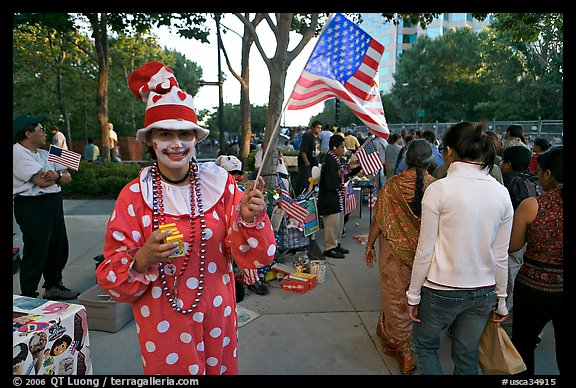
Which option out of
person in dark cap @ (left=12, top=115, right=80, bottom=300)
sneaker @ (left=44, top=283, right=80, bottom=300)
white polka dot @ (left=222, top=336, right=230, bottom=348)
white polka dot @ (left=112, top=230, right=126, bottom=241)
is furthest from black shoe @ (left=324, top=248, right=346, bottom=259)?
white polka dot @ (left=112, top=230, right=126, bottom=241)

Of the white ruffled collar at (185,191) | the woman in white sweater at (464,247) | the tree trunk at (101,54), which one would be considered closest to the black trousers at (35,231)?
the white ruffled collar at (185,191)

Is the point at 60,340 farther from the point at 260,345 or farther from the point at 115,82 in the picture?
the point at 115,82

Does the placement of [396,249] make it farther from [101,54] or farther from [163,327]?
[101,54]

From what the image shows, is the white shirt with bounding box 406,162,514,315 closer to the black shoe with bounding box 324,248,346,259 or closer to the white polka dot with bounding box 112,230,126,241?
the white polka dot with bounding box 112,230,126,241

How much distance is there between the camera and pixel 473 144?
2.36 meters

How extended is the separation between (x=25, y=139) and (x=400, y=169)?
587 centimetres

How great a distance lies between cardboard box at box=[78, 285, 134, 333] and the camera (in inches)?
154

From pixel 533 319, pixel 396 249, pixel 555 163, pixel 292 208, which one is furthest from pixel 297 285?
pixel 555 163

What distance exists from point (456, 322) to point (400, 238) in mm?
825

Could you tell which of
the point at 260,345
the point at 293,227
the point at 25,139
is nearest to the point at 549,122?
the point at 293,227

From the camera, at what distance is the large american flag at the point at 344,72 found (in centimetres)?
242

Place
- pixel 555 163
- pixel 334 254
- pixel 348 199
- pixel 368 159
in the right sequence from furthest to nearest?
pixel 348 199 < pixel 368 159 < pixel 334 254 < pixel 555 163

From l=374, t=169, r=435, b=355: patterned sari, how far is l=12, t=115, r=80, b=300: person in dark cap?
308cm
